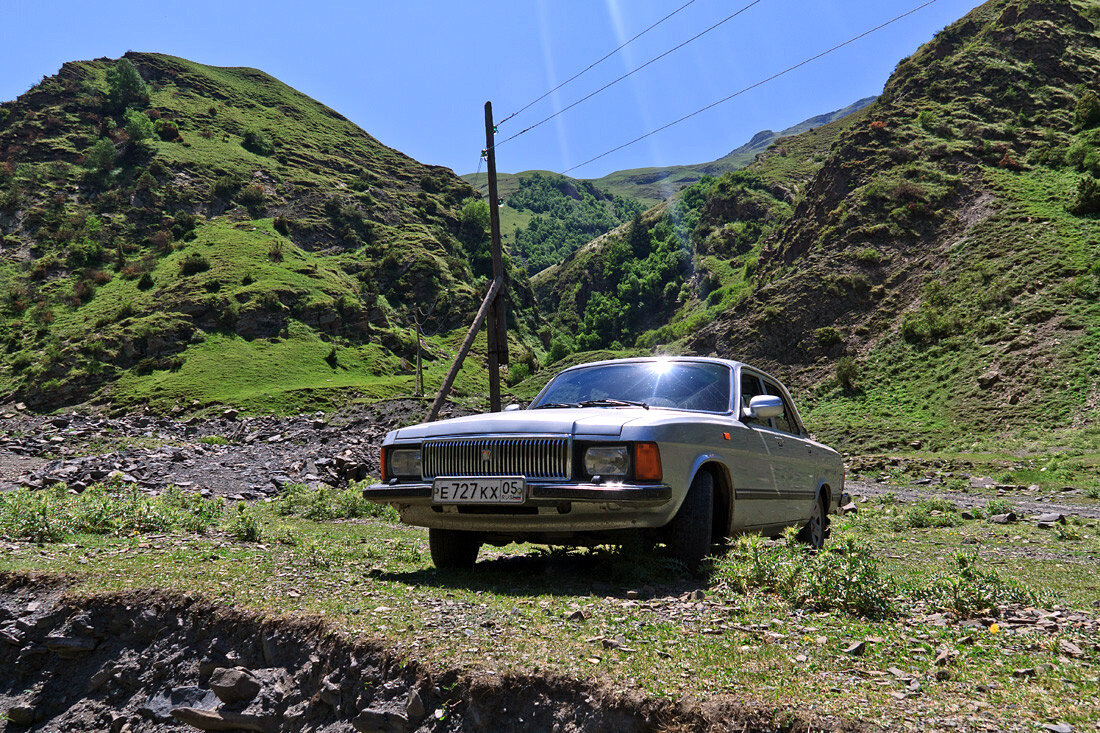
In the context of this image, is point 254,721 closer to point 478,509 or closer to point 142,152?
point 478,509

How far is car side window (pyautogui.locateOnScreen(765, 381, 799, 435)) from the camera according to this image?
7.19 metres

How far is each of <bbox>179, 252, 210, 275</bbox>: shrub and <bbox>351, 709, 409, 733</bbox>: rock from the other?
76421mm

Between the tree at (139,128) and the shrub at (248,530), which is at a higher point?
the tree at (139,128)

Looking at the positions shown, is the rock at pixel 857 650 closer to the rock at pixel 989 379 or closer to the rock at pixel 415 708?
the rock at pixel 415 708

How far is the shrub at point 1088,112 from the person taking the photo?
4894 cm

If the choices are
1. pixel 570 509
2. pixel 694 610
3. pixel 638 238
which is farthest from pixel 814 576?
pixel 638 238

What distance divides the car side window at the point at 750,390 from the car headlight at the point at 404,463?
2798mm

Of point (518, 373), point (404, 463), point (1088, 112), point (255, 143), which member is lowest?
point (518, 373)

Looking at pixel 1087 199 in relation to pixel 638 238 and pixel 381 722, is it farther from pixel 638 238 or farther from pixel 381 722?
pixel 638 238

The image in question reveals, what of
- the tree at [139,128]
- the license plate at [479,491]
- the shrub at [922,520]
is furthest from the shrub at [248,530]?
the tree at [139,128]

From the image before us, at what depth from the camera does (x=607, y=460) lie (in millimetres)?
4672

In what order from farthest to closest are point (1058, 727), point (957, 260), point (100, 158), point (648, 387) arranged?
point (100, 158)
point (957, 260)
point (648, 387)
point (1058, 727)

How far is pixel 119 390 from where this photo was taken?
55.5 m

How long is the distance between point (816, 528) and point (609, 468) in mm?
3994
